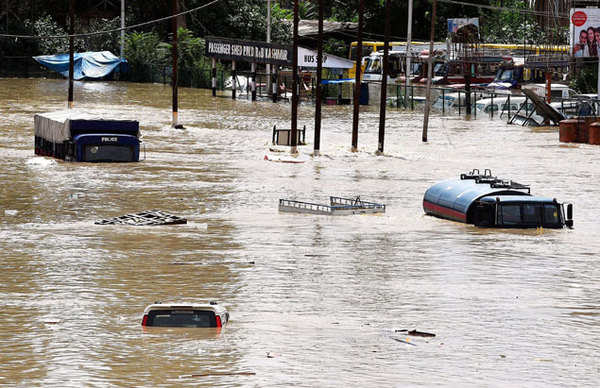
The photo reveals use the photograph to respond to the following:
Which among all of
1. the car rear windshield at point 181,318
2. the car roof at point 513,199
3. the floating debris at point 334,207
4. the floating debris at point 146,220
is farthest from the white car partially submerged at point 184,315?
the floating debris at point 334,207

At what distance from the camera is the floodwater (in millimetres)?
17562

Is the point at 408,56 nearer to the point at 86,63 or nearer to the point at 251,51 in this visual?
the point at 251,51

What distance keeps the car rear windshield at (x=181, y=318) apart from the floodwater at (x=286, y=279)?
328mm

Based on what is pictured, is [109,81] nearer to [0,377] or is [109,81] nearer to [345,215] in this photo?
[345,215]

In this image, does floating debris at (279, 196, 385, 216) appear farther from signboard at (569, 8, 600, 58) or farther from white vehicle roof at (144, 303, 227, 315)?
signboard at (569, 8, 600, 58)

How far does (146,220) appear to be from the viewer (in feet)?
105

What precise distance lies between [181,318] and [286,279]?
16.3 ft

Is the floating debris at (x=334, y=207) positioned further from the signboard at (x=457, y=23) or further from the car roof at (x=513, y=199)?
the signboard at (x=457, y=23)

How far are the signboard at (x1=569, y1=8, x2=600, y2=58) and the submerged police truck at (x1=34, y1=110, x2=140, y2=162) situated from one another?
133 feet

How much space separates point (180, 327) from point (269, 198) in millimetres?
18160

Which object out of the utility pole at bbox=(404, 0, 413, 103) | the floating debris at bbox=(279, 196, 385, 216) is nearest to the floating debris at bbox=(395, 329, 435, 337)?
the floating debris at bbox=(279, 196, 385, 216)

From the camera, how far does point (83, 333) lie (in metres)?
19.3

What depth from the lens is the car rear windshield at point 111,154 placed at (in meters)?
47.2

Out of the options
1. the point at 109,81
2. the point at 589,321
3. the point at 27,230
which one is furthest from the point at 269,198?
the point at 109,81
